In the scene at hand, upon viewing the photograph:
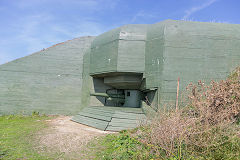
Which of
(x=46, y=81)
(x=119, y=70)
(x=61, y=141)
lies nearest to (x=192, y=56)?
(x=119, y=70)

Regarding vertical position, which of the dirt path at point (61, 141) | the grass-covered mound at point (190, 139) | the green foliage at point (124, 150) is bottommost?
the dirt path at point (61, 141)

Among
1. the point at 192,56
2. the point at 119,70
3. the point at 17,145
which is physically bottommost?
the point at 17,145

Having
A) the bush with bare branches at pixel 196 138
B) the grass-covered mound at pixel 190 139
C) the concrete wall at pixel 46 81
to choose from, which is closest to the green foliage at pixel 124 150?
the grass-covered mound at pixel 190 139

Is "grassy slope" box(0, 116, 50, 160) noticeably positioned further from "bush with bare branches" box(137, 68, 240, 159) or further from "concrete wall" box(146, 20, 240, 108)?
"concrete wall" box(146, 20, 240, 108)

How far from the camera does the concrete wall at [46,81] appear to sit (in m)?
12.6

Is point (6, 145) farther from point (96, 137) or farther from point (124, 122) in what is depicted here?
point (124, 122)

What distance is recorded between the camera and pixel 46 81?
13219mm

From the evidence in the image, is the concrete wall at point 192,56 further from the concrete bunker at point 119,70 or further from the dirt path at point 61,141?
the dirt path at point 61,141

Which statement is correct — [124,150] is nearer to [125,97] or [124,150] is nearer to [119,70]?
[119,70]

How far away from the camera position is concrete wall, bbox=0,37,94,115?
1257cm

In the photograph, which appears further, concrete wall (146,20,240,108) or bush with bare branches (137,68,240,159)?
concrete wall (146,20,240,108)

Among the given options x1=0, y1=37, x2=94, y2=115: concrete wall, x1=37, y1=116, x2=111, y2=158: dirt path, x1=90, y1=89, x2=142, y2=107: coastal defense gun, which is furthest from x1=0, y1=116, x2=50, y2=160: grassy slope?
x1=90, y1=89, x2=142, y2=107: coastal defense gun

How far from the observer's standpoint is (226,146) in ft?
16.0

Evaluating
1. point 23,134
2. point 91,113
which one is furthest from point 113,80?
point 23,134
